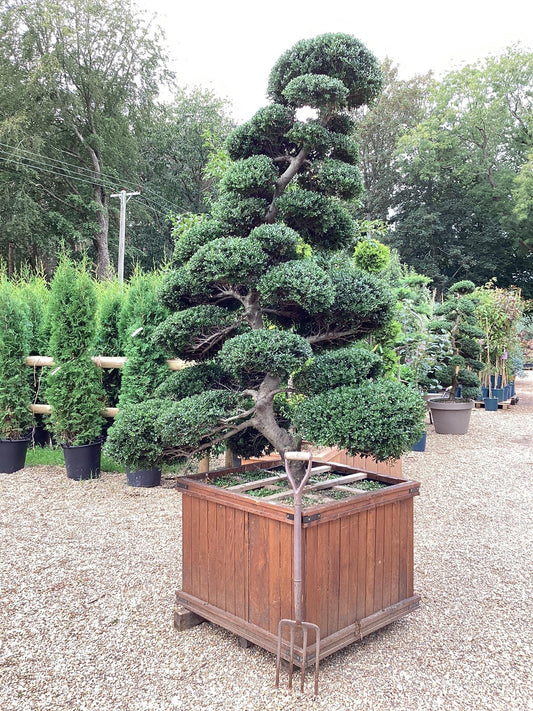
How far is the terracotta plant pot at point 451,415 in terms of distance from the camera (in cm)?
790

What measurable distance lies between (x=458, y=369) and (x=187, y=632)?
6.68 meters

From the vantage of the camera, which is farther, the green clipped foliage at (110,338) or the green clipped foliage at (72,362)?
the green clipped foliage at (110,338)

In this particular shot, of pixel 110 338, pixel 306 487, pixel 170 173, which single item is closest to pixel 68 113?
pixel 170 173

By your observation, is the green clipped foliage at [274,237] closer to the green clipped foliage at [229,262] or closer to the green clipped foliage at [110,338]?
the green clipped foliage at [229,262]

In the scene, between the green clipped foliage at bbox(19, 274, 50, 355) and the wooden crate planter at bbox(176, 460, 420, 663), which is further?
the green clipped foliage at bbox(19, 274, 50, 355)

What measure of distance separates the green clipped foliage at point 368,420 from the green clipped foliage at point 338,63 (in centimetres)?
148

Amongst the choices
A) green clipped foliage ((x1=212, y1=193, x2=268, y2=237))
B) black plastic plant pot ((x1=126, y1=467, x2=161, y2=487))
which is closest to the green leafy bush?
black plastic plant pot ((x1=126, y1=467, x2=161, y2=487))

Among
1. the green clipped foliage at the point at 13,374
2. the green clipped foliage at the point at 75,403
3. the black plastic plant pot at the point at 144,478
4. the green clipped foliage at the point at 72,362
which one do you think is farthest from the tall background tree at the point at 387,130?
the black plastic plant pot at the point at 144,478

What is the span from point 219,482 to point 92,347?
10.9 ft

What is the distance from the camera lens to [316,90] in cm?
251

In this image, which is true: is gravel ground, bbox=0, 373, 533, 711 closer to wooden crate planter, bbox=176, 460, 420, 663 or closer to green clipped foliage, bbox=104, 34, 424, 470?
wooden crate planter, bbox=176, 460, 420, 663

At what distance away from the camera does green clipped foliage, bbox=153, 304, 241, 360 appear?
2633 mm

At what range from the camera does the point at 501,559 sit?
3375mm

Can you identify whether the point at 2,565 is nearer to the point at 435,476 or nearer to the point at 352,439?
the point at 352,439
